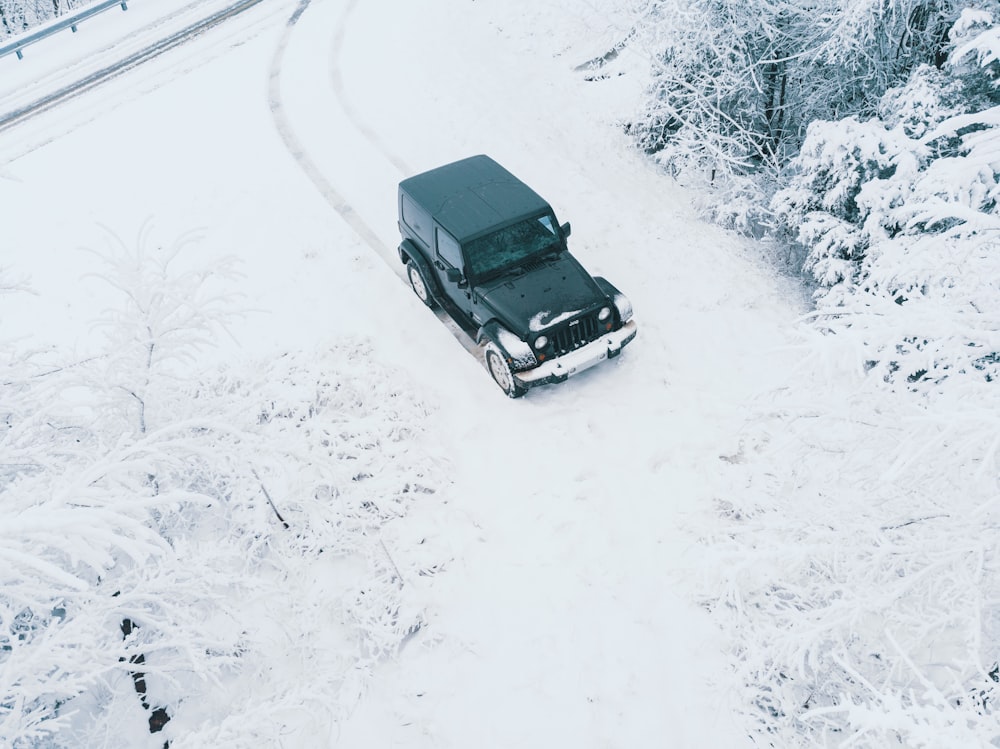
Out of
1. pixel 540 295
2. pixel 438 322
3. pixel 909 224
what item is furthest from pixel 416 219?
pixel 909 224

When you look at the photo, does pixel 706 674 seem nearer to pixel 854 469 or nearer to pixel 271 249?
pixel 854 469

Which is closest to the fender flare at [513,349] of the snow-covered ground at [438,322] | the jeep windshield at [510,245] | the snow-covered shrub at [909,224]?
the snow-covered ground at [438,322]

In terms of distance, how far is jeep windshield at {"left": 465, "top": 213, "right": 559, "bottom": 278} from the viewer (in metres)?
8.77

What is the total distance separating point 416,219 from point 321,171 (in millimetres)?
5378

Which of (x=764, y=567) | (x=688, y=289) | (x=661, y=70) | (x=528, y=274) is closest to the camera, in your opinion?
(x=764, y=567)

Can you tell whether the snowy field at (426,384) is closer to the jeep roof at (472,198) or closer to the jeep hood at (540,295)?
the jeep hood at (540,295)

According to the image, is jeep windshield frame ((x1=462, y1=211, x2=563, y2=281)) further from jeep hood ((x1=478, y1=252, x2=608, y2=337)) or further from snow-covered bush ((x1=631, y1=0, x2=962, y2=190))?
snow-covered bush ((x1=631, y1=0, x2=962, y2=190))

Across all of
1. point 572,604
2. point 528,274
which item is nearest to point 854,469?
point 572,604

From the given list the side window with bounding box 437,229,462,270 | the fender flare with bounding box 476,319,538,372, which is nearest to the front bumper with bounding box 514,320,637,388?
the fender flare with bounding box 476,319,538,372

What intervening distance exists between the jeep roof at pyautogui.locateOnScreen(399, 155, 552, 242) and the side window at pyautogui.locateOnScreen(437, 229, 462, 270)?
0.13m

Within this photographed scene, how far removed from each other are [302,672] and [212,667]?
1419mm

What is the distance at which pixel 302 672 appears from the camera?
591cm

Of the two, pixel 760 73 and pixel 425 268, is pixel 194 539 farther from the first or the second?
pixel 760 73

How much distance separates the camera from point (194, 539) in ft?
21.3
